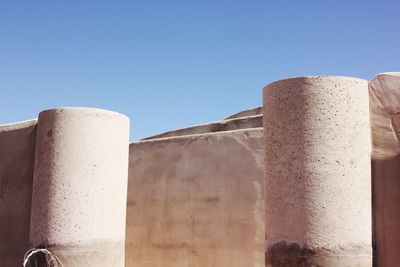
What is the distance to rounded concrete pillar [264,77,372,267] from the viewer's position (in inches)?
170

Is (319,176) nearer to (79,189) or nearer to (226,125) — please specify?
(79,189)

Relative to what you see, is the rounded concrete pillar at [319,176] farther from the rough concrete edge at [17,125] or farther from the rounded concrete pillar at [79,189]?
the rough concrete edge at [17,125]

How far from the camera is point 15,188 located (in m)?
6.32

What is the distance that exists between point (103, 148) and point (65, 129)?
0.38 m

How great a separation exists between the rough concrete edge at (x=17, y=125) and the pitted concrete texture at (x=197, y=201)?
9.79 ft

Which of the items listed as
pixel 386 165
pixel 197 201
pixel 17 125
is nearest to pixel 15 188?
pixel 17 125

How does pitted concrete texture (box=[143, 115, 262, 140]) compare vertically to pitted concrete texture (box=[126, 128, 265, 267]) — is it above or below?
above

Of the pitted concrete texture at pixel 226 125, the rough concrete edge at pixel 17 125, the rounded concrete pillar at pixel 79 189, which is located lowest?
the rounded concrete pillar at pixel 79 189

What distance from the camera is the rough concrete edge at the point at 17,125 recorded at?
6152 millimetres

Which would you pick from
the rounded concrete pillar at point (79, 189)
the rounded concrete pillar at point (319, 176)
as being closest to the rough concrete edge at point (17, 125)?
the rounded concrete pillar at point (79, 189)

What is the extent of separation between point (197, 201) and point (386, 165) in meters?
4.16

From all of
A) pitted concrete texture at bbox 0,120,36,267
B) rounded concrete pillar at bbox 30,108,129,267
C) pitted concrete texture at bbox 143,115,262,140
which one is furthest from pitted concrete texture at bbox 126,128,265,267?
pitted concrete texture at bbox 0,120,36,267

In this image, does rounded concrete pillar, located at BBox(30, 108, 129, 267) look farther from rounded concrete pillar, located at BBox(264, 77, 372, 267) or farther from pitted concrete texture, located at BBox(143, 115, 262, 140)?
pitted concrete texture, located at BBox(143, 115, 262, 140)

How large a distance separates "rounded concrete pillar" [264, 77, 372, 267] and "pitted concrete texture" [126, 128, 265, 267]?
3380 millimetres
